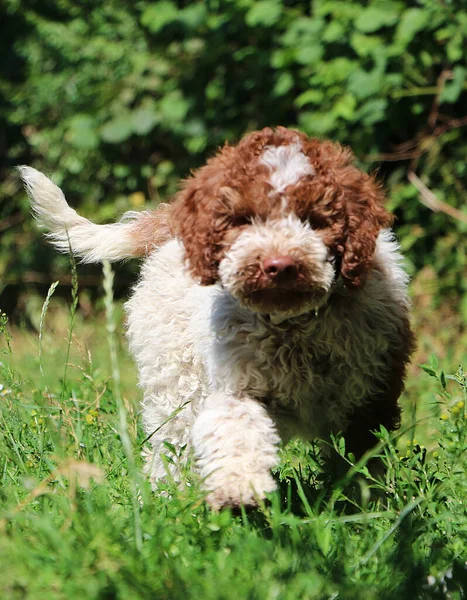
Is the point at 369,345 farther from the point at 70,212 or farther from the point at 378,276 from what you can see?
the point at 70,212

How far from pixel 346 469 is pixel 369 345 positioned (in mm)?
441

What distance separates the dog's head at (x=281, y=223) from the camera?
3.04m

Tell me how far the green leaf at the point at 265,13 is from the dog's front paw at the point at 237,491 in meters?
4.40

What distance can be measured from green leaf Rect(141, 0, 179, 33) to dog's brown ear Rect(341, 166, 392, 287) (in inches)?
165

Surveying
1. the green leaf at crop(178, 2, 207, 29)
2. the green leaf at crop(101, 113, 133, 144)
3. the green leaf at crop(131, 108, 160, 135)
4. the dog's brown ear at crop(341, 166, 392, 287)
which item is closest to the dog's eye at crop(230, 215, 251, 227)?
the dog's brown ear at crop(341, 166, 392, 287)

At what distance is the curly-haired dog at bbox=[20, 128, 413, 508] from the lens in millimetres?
3070

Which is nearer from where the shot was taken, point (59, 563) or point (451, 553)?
point (59, 563)

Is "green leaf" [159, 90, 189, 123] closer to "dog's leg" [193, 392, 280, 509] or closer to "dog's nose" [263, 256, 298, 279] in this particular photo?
"dog's leg" [193, 392, 280, 509]

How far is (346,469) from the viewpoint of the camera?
3361mm

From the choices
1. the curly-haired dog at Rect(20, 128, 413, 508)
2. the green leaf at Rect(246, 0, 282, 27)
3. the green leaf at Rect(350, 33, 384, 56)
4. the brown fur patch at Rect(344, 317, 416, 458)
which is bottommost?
the brown fur patch at Rect(344, 317, 416, 458)

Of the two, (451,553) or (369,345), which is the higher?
(369,345)

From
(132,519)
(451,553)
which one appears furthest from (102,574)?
(451,553)

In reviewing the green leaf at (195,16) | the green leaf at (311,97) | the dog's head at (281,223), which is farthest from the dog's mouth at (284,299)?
the green leaf at (195,16)

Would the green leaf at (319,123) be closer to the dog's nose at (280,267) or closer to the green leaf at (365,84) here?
the green leaf at (365,84)
